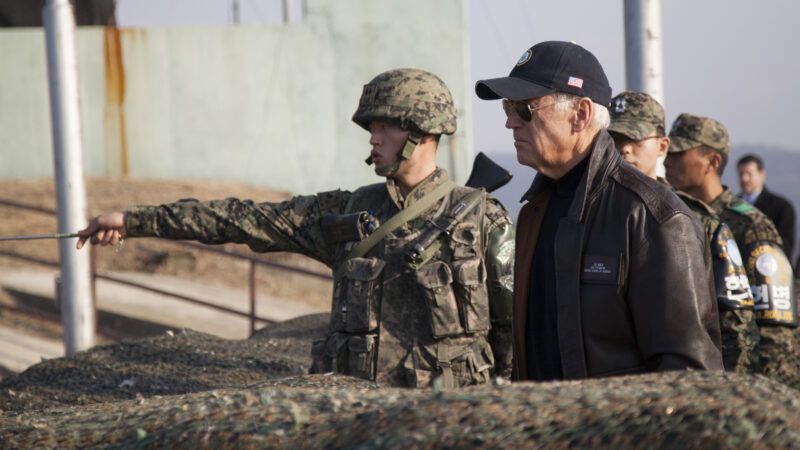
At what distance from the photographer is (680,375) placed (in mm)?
2426

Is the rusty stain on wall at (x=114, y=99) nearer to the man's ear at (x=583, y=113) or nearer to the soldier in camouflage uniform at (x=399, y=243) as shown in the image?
the soldier in camouflage uniform at (x=399, y=243)

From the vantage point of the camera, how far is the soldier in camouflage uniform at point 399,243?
4.64 metres

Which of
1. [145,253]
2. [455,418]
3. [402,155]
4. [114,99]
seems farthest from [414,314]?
[114,99]

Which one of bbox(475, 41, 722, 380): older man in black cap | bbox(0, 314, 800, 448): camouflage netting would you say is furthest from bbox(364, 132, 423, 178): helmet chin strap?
bbox(0, 314, 800, 448): camouflage netting

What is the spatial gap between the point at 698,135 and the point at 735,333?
1.51 meters

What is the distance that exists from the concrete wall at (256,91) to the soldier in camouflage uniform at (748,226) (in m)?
10.4

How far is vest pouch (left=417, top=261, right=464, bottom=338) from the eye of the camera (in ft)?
15.1

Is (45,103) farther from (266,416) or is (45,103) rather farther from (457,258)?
(266,416)

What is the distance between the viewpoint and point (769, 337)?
5.35 metres

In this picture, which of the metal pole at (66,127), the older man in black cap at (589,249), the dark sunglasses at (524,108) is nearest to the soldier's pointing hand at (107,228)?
the older man in black cap at (589,249)

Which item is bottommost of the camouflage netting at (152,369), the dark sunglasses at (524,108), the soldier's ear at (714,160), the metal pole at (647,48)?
the camouflage netting at (152,369)

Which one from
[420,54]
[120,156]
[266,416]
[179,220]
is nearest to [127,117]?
[120,156]

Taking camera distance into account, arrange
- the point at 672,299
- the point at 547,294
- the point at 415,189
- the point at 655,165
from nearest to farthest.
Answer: the point at 672,299 < the point at 547,294 < the point at 415,189 < the point at 655,165

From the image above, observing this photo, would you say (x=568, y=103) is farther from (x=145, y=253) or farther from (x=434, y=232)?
(x=145, y=253)
